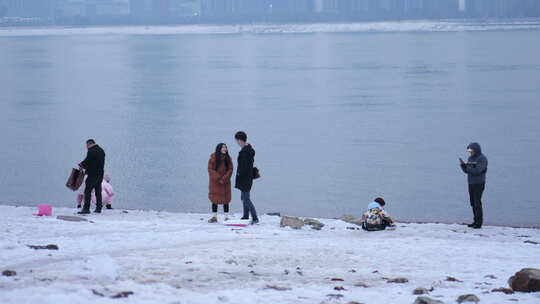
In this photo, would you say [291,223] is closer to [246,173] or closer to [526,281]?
[246,173]

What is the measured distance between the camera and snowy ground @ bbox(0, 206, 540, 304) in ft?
18.6

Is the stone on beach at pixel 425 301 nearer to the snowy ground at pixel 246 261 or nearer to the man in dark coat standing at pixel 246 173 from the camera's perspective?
the snowy ground at pixel 246 261

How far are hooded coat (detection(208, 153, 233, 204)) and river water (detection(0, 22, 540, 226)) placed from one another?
3.01 metres

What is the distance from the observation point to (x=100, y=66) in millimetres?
58031

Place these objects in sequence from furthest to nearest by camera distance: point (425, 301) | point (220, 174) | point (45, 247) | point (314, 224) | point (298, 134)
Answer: point (298, 134) < point (220, 174) < point (314, 224) < point (45, 247) < point (425, 301)

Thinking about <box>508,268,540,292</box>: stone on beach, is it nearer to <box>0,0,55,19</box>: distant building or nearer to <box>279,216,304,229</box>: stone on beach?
<box>279,216,304,229</box>: stone on beach

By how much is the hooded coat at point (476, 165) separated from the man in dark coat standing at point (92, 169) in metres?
3.52

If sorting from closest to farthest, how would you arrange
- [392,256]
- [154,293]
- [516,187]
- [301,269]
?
[154,293]
[301,269]
[392,256]
[516,187]

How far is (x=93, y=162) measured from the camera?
951 centimetres

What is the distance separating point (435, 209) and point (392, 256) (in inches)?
220

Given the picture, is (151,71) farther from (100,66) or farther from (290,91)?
(290,91)

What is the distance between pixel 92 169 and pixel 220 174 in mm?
1268

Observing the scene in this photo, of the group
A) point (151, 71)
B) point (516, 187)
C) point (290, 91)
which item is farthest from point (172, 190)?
point (151, 71)

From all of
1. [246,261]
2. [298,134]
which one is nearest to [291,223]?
[246,261]
